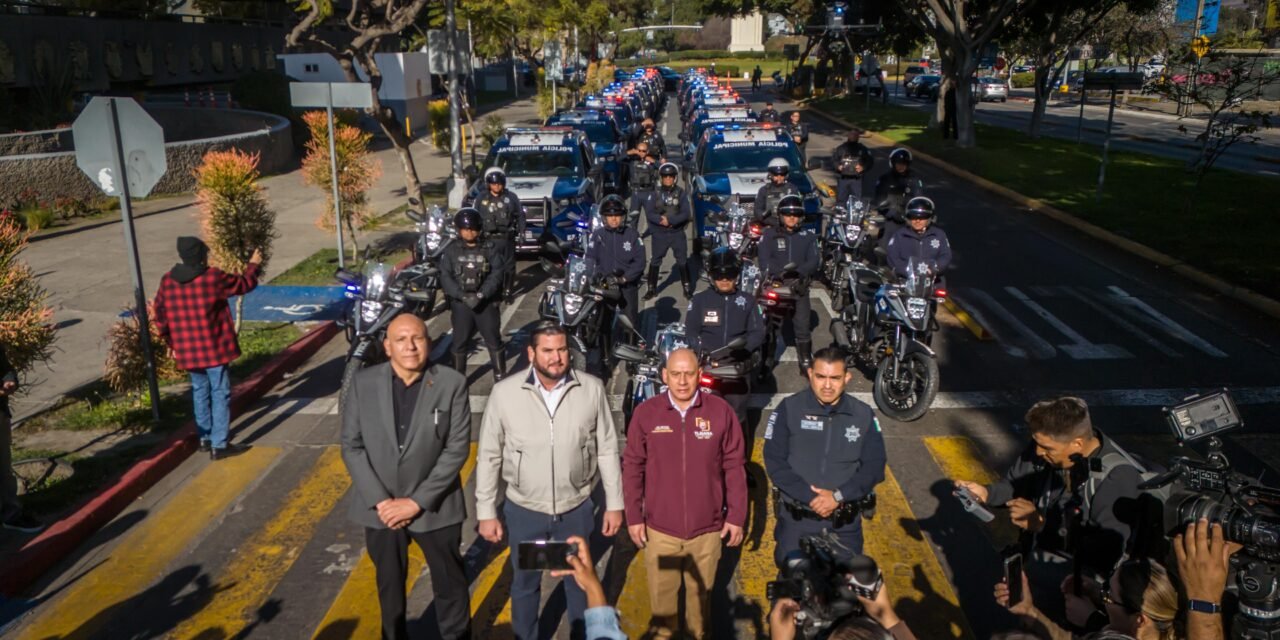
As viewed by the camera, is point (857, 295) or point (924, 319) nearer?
point (924, 319)

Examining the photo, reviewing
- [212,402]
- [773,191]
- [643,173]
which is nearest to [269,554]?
[212,402]

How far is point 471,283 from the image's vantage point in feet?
29.9

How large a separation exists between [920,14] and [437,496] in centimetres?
3084

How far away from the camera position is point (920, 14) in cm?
3197

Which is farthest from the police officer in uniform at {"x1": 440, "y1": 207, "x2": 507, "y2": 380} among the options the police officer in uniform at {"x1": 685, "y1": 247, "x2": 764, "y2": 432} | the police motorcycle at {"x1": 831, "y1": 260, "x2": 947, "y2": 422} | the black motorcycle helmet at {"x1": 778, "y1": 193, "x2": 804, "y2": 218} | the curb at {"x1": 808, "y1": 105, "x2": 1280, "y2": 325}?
the curb at {"x1": 808, "y1": 105, "x2": 1280, "y2": 325}

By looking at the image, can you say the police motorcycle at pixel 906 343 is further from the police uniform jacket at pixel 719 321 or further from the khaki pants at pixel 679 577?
the khaki pants at pixel 679 577

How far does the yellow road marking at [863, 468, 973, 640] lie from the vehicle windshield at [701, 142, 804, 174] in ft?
34.1

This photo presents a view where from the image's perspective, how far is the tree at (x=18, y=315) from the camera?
771 centimetres

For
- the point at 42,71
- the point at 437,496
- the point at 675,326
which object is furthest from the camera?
the point at 42,71

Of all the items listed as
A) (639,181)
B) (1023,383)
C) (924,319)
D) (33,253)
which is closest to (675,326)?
(924,319)

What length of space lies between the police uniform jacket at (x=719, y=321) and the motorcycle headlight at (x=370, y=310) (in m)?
3.22

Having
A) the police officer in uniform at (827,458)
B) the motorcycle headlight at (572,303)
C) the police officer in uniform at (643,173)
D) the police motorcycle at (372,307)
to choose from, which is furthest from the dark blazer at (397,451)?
the police officer in uniform at (643,173)

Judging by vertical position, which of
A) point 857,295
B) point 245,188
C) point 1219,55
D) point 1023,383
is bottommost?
point 1023,383

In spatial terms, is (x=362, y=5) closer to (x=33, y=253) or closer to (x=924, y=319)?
(x=33, y=253)
